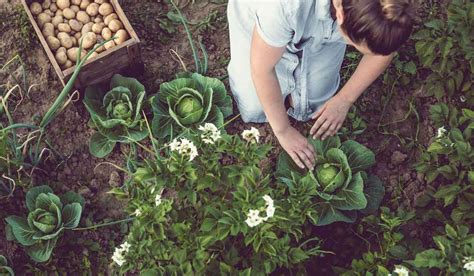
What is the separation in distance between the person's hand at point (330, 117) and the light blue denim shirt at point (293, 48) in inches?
4.0

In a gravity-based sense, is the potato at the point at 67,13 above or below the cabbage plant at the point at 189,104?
above

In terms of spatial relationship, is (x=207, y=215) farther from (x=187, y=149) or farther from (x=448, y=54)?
(x=448, y=54)

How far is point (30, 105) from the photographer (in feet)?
8.57

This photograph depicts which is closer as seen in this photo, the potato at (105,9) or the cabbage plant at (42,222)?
the cabbage plant at (42,222)

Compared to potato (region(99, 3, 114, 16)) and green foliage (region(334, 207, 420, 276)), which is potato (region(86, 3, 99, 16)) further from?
green foliage (region(334, 207, 420, 276))

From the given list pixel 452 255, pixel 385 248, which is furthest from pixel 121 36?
pixel 452 255

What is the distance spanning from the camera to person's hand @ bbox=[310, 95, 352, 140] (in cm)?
233

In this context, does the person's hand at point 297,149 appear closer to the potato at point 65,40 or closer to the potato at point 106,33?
the potato at point 106,33

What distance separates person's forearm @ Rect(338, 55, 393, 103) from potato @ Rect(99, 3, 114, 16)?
1090mm

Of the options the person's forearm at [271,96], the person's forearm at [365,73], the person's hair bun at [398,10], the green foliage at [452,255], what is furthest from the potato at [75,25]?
the green foliage at [452,255]

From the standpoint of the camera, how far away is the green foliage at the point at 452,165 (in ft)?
7.13

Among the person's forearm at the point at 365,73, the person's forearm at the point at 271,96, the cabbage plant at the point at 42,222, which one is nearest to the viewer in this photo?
the person's forearm at the point at 271,96

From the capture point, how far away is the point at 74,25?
8.24 ft

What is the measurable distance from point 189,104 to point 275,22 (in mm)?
718
